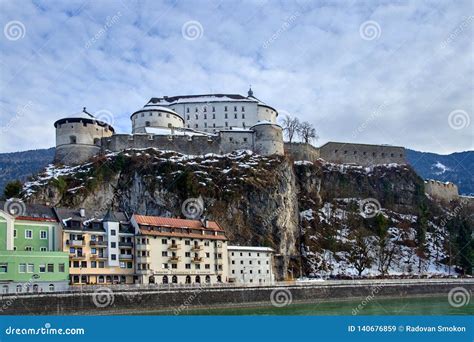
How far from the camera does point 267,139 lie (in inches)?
3268

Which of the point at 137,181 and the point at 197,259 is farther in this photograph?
the point at 137,181

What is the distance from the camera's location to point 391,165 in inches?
3873

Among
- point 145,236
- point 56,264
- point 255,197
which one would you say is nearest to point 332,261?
point 255,197

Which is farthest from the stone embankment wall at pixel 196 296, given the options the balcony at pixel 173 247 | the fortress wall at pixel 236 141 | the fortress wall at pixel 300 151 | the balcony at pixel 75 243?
the fortress wall at pixel 300 151

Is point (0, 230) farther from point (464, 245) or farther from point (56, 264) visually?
point (464, 245)

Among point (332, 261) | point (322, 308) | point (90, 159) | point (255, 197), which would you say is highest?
point (90, 159)

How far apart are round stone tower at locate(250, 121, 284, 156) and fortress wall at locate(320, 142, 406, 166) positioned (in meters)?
14.1

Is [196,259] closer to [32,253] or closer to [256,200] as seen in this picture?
[256,200]

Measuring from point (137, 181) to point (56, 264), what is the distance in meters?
24.6

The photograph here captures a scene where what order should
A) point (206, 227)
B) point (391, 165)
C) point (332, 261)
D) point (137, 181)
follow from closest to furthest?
1. point (206, 227)
2. point (137, 181)
3. point (332, 261)
4. point (391, 165)

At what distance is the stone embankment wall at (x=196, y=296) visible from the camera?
39.0 m

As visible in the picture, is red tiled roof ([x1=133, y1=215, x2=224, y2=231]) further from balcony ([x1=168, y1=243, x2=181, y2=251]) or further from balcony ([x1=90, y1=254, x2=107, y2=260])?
balcony ([x1=90, y1=254, x2=107, y2=260])

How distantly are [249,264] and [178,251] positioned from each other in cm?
1002

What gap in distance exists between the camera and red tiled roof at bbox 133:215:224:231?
182ft
